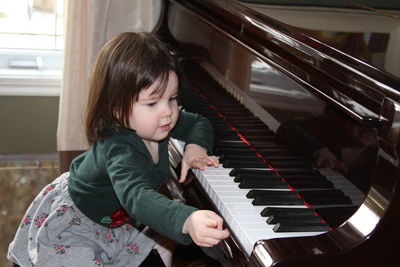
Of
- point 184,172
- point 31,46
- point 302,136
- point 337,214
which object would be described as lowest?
point 31,46

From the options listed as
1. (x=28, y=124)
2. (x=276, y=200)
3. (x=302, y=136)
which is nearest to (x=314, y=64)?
(x=302, y=136)

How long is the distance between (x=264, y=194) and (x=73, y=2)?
192cm

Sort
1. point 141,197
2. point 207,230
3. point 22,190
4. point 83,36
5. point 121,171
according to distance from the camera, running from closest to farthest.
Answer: point 207,230
point 141,197
point 121,171
point 83,36
point 22,190

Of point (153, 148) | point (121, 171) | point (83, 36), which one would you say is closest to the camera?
point (121, 171)

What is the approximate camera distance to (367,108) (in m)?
0.98

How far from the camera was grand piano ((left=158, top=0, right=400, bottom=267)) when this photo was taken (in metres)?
0.98

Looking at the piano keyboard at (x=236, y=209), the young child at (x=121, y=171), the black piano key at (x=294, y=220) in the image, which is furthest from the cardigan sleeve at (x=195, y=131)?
the black piano key at (x=294, y=220)

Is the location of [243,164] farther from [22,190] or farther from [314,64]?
[22,190]

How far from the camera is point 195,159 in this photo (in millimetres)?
1547

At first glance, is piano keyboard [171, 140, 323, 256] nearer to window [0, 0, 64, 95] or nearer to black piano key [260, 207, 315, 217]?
black piano key [260, 207, 315, 217]

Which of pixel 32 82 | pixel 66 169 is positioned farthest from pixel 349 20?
pixel 32 82

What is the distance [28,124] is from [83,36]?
71 cm

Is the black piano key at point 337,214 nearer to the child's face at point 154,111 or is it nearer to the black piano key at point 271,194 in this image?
the black piano key at point 271,194

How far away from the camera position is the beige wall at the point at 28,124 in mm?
3246
